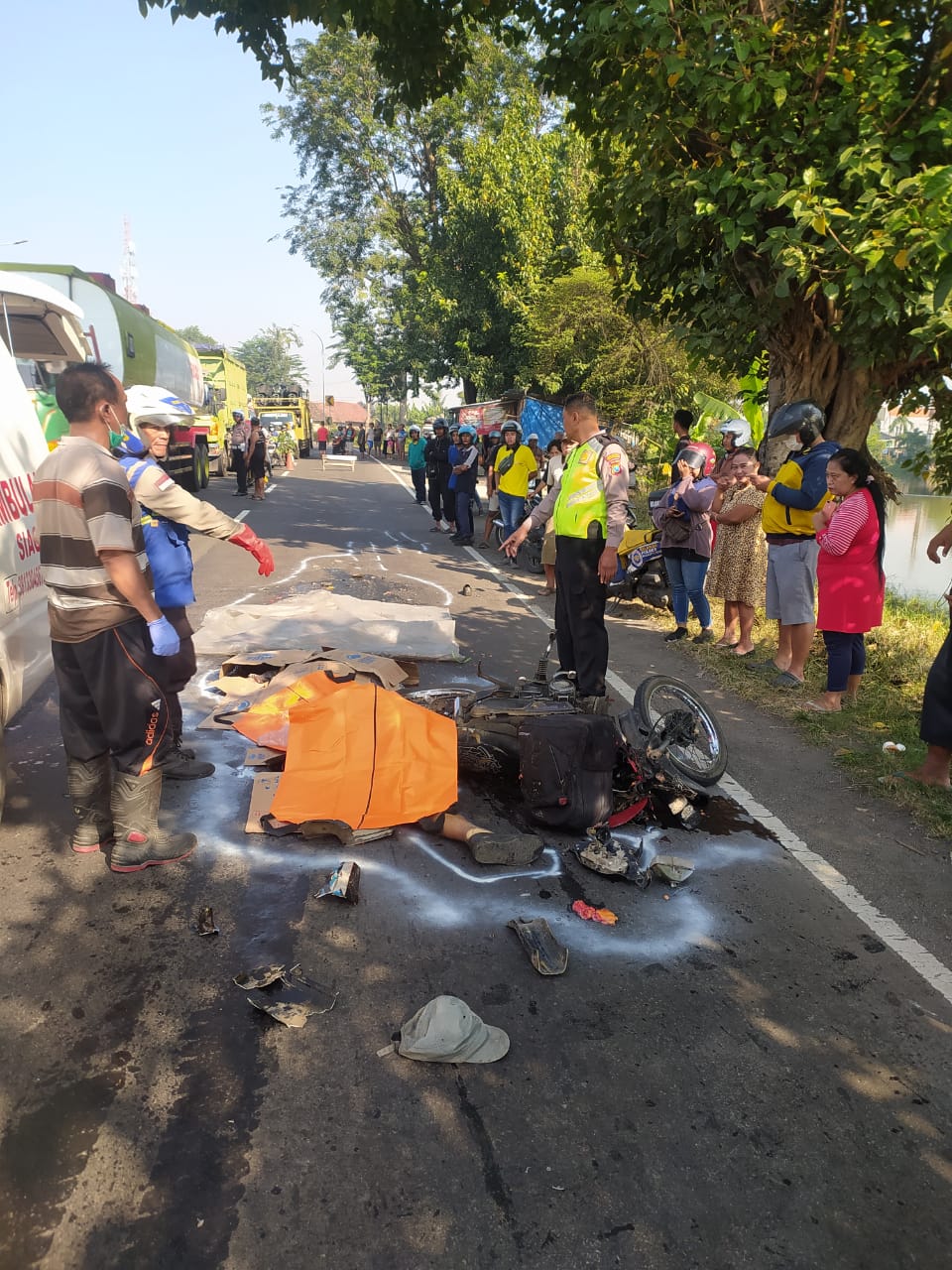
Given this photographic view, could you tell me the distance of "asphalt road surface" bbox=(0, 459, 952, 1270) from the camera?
210 centimetres

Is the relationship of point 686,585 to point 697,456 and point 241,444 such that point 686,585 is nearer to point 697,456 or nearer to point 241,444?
point 697,456

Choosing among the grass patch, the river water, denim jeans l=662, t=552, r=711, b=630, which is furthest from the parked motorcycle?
the river water

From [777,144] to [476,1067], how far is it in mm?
6744

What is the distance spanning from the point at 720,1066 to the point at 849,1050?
49 centimetres

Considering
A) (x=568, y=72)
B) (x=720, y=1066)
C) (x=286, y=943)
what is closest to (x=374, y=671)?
(x=286, y=943)

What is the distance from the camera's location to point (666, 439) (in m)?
20.9

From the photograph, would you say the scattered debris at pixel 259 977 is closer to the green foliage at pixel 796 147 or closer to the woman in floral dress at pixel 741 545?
the green foliage at pixel 796 147

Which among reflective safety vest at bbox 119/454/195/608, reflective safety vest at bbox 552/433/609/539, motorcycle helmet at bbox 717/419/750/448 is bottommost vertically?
reflective safety vest at bbox 119/454/195/608

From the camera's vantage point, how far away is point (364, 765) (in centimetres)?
418

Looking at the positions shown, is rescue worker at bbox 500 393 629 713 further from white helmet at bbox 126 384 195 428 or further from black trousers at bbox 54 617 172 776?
black trousers at bbox 54 617 172 776

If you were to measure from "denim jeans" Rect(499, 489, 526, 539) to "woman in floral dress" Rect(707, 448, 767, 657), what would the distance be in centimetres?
531

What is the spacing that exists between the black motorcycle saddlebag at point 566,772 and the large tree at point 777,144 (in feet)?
11.9

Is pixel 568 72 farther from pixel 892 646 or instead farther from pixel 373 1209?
pixel 373 1209

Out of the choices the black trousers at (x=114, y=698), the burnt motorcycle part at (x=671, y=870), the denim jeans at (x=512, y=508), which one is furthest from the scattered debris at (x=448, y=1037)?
the denim jeans at (x=512, y=508)
